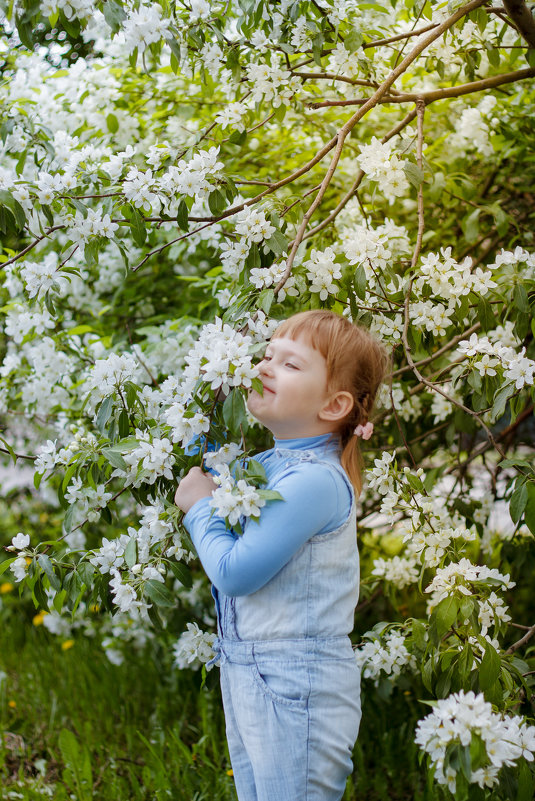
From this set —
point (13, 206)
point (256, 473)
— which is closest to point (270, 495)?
point (256, 473)

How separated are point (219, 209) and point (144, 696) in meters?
2.14

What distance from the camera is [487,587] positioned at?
67.1 inches

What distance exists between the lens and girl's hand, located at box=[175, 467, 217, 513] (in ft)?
5.07

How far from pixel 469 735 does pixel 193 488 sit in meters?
0.65

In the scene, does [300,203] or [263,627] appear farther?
[300,203]

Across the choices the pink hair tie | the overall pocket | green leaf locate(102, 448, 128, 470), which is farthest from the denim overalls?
green leaf locate(102, 448, 128, 470)

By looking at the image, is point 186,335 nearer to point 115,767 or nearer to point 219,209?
point 219,209

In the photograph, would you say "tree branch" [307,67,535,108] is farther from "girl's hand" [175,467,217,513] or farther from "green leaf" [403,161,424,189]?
"girl's hand" [175,467,217,513]

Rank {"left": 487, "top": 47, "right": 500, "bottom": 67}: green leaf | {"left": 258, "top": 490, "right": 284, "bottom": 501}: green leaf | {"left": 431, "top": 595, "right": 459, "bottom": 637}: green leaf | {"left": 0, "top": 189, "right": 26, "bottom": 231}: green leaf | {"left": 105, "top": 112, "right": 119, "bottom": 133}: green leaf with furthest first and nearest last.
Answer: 1. {"left": 105, "top": 112, "right": 119, "bottom": 133}: green leaf
2. {"left": 487, "top": 47, "right": 500, "bottom": 67}: green leaf
3. {"left": 0, "top": 189, "right": 26, "bottom": 231}: green leaf
4. {"left": 431, "top": 595, "right": 459, "bottom": 637}: green leaf
5. {"left": 258, "top": 490, "right": 284, "bottom": 501}: green leaf

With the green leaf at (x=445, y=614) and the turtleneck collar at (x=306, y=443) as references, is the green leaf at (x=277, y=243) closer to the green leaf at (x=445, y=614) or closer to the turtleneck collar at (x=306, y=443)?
the turtleneck collar at (x=306, y=443)

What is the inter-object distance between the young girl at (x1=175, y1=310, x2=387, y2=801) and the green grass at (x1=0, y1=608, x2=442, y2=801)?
74 cm

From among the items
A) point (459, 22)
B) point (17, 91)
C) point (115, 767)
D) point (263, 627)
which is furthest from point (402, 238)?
point (115, 767)

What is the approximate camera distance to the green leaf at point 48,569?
162 cm

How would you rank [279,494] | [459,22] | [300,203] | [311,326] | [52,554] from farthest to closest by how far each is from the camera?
[459,22] → [300,203] → [52,554] → [311,326] → [279,494]
